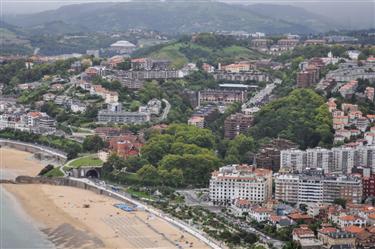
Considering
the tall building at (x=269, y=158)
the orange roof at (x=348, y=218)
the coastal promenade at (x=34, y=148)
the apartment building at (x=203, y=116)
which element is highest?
the orange roof at (x=348, y=218)

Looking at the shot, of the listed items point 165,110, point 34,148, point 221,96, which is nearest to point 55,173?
point 34,148

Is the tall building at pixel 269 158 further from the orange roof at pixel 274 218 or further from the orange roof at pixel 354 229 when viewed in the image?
the orange roof at pixel 354 229

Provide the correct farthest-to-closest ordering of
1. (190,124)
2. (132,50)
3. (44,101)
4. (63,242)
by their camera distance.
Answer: (132,50) → (44,101) → (190,124) → (63,242)

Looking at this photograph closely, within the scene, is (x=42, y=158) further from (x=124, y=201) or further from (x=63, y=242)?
(x=63, y=242)

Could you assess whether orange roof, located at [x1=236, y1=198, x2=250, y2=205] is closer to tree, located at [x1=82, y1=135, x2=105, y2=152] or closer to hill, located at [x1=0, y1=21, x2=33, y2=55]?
tree, located at [x1=82, y1=135, x2=105, y2=152]

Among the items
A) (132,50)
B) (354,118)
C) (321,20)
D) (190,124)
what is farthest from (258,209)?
(321,20)

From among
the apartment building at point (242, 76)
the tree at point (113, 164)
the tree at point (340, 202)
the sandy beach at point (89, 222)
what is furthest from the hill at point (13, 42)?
the tree at point (340, 202)
